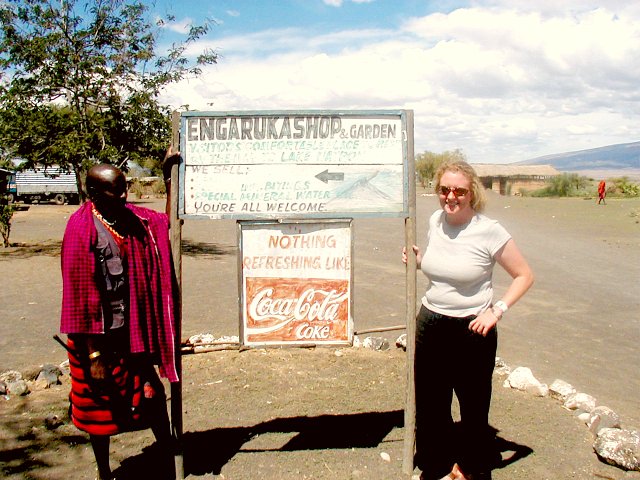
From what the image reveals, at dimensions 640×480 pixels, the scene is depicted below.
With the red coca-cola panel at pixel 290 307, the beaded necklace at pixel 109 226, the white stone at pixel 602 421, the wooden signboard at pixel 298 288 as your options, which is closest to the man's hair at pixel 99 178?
the beaded necklace at pixel 109 226

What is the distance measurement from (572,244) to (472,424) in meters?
15.9

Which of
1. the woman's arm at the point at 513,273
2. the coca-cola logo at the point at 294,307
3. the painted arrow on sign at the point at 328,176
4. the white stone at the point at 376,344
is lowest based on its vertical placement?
the white stone at the point at 376,344

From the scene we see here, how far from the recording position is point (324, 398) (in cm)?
492

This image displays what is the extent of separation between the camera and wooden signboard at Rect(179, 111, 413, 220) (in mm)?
3717

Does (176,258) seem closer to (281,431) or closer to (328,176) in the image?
(328,176)

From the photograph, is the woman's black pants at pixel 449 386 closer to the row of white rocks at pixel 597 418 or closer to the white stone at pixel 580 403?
the row of white rocks at pixel 597 418

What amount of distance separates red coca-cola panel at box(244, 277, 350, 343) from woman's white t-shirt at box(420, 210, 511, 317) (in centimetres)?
73

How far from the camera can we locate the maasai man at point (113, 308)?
10.0ft

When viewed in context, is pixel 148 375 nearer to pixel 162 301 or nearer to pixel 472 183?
pixel 162 301

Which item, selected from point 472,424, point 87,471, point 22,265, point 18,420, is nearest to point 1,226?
point 22,265

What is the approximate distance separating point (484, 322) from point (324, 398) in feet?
6.79

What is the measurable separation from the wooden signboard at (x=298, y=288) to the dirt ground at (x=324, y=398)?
0.81 meters

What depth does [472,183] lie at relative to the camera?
3.35 metres

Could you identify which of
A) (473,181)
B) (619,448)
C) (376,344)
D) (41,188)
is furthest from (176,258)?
(41,188)
